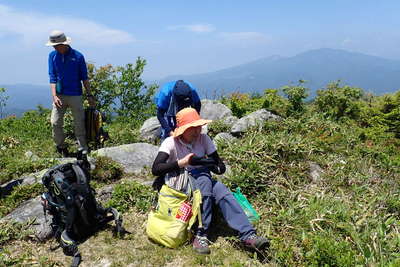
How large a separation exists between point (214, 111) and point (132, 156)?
4.52m

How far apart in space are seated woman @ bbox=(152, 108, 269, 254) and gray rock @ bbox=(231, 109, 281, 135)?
4123mm

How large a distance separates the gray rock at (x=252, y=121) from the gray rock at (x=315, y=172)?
7.41ft

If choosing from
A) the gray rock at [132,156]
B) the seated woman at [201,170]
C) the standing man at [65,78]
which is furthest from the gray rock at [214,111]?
the seated woman at [201,170]

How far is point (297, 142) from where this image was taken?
23.6 feet

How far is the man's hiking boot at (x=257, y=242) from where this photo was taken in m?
4.14

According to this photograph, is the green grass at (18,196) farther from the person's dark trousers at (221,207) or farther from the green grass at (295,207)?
the person's dark trousers at (221,207)

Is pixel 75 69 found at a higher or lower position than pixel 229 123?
higher

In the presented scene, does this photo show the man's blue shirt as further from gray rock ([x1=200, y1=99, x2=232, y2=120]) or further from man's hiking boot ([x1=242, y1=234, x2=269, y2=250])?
gray rock ([x1=200, y1=99, x2=232, y2=120])

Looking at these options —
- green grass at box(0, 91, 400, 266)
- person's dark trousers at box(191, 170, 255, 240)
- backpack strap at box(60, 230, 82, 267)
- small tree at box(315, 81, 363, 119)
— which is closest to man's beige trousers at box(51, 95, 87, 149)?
green grass at box(0, 91, 400, 266)

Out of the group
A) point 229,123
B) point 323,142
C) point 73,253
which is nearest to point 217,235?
point 73,253

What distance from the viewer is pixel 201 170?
4.86 metres

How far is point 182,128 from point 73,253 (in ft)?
7.55

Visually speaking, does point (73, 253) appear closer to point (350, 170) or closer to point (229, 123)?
point (350, 170)

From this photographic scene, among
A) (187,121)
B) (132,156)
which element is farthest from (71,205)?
(132,156)
